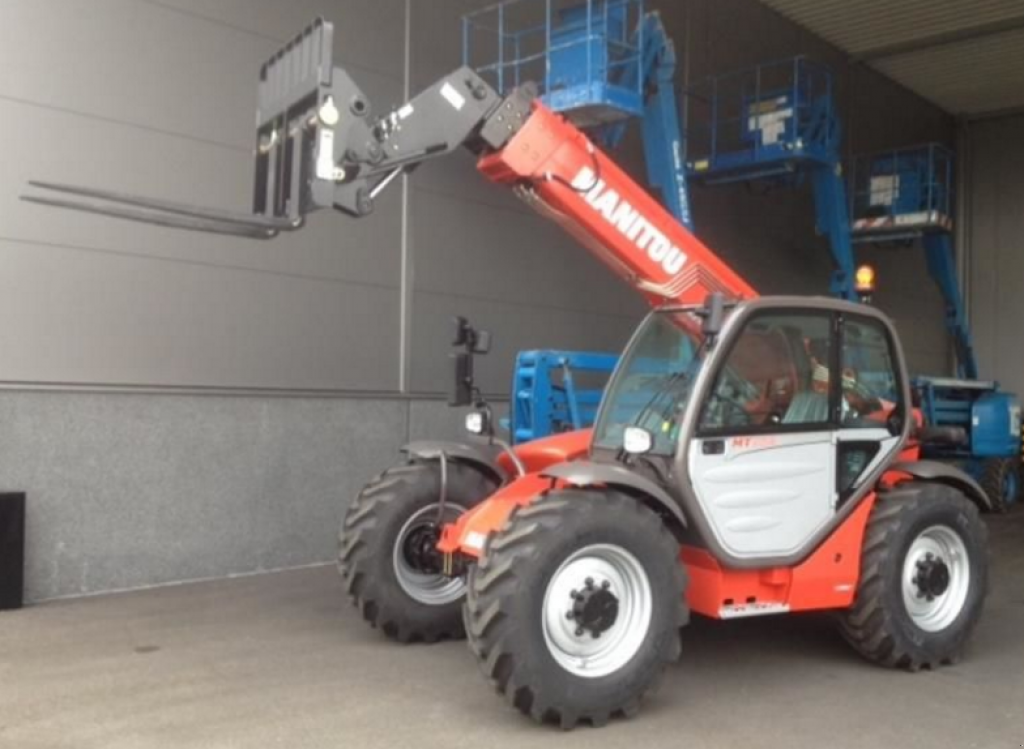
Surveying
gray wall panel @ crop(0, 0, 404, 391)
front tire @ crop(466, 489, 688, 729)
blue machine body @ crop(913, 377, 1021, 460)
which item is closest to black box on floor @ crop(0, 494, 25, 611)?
gray wall panel @ crop(0, 0, 404, 391)

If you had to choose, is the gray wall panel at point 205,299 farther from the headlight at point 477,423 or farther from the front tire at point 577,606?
the front tire at point 577,606

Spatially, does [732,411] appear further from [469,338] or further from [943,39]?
[943,39]

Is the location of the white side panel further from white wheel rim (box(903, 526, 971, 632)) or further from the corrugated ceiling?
the corrugated ceiling

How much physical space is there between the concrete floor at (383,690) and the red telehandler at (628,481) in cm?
27

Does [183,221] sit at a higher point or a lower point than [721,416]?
higher

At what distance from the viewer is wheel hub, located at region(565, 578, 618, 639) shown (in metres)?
4.93

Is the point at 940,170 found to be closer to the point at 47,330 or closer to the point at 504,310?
the point at 504,310

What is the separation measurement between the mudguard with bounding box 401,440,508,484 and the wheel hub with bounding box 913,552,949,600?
2440 millimetres

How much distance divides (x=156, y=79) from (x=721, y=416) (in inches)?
211

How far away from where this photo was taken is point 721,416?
5.54m

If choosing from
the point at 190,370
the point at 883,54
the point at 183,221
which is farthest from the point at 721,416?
the point at 883,54

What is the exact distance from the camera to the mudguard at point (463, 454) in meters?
6.47

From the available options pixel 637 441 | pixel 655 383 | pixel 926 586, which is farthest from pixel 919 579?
pixel 637 441

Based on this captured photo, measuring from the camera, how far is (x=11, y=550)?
7.27 m
